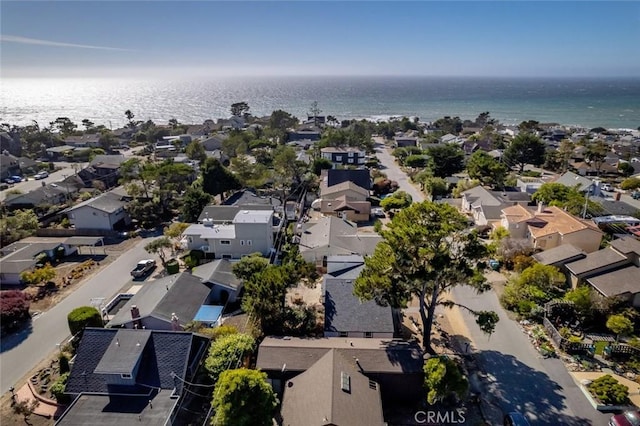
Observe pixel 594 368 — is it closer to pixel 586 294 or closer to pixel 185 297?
pixel 586 294

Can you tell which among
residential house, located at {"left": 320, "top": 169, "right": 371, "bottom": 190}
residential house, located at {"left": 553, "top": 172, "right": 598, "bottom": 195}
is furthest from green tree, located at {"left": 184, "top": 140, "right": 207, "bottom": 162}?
residential house, located at {"left": 553, "top": 172, "right": 598, "bottom": 195}

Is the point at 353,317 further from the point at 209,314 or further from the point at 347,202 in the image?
the point at 347,202

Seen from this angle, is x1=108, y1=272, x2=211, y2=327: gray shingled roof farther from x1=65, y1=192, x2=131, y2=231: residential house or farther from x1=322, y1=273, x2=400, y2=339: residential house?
x1=65, y1=192, x2=131, y2=231: residential house

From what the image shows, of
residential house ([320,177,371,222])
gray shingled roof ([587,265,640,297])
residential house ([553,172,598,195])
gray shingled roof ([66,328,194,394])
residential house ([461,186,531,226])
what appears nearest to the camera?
gray shingled roof ([66,328,194,394])

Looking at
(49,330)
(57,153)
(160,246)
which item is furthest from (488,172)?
(57,153)

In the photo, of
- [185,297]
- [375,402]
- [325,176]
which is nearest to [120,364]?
[185,297]

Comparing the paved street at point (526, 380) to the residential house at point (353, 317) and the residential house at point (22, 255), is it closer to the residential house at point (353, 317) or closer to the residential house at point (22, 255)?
the residential house at point (353, 317)
